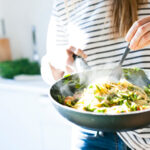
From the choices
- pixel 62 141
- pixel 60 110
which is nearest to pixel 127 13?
pixel 60 110

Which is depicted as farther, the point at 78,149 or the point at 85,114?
the point at 78,149

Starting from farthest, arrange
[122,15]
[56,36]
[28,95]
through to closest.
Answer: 1. [28,95]
2. [56,36]
3. [122,15]

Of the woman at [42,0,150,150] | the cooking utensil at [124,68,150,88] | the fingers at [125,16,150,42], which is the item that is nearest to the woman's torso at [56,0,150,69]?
the woman at [42,0,150,150]

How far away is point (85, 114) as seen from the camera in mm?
428

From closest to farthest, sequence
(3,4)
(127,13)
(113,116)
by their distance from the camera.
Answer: (113,116)
(127,13)
(3,4)

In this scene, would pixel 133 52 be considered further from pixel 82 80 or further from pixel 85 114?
pixel 85 114

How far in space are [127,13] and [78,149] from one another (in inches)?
20.7

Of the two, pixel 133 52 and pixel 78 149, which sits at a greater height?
pixel 133 52

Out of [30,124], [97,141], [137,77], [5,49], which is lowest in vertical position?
[30,124]

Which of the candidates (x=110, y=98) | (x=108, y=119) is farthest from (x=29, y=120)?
(x=108, y=119)

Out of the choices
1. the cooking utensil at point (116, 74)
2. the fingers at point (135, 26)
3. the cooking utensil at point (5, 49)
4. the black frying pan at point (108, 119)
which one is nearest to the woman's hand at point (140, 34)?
the fingers at point (135, 26)

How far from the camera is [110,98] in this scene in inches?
22.5

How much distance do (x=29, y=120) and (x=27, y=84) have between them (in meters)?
0.27

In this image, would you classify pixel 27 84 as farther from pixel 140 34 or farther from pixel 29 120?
pixel 140 34
